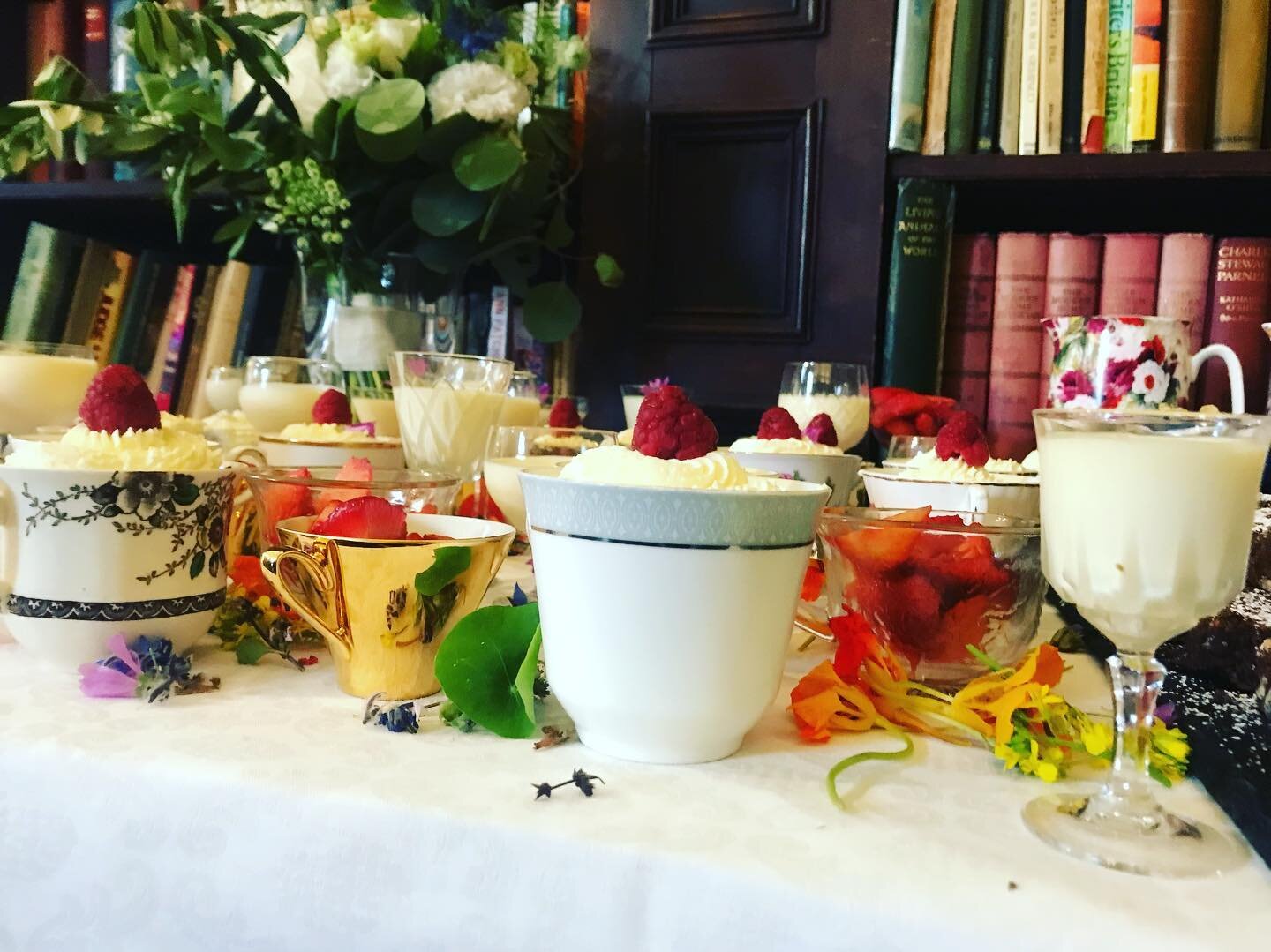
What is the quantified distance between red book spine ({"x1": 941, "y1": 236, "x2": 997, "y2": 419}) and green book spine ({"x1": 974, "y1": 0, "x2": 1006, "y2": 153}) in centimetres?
16

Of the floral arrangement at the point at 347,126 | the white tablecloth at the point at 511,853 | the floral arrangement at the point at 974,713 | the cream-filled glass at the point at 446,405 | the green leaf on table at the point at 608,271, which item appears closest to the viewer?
the white tablecloth at the point at 511,853

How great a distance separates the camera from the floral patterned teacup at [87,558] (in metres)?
0.55

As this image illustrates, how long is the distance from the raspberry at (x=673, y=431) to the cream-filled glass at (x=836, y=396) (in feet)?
2.59

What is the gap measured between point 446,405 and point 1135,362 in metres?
0.87

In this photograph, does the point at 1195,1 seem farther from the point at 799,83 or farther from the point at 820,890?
the point at 820,890

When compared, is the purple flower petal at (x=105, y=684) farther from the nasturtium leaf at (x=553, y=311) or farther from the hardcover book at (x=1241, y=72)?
the hardcover book at (x=1241, y=72)

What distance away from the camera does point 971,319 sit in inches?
58.5

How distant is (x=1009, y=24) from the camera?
139 cm

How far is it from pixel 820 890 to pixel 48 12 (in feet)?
7.06

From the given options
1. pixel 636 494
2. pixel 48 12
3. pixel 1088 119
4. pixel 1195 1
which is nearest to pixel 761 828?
pixel 636 494

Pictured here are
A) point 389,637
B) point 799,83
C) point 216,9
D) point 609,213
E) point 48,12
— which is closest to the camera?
point 389,637

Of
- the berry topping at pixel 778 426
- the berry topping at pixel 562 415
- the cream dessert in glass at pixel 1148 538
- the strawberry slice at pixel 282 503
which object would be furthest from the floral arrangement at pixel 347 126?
the cream dessert in glass at pixel 1148 538

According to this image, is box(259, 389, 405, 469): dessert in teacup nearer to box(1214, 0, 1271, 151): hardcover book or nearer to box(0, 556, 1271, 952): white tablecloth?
box(0, 556, 1271, 952): white tablecloth

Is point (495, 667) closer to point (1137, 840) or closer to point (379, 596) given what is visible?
point (379, 596)
